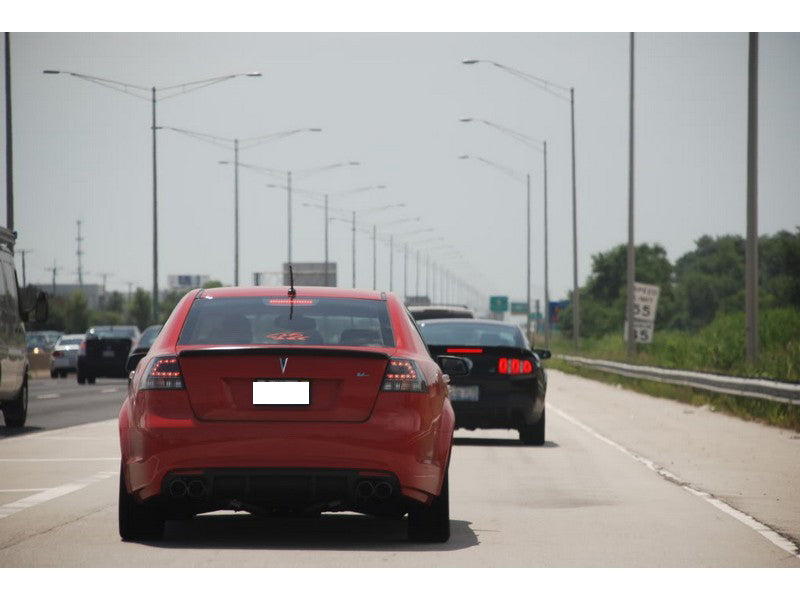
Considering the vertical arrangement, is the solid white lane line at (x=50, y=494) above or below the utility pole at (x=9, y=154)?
below

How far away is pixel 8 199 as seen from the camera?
133 feet

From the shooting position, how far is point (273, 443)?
377 inches

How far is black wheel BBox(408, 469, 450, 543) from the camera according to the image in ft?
33.6

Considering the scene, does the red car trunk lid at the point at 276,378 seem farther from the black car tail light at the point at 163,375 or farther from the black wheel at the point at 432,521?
the black wheel at the point at 432,521

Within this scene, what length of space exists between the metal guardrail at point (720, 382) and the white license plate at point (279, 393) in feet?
47.3

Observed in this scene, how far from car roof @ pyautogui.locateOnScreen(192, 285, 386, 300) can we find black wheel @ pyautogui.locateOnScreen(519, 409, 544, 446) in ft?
30.6

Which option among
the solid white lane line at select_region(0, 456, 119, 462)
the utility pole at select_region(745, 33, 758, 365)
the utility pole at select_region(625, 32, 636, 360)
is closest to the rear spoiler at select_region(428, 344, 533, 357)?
the solid white lane line at select_region(0, 456, 119, 462)

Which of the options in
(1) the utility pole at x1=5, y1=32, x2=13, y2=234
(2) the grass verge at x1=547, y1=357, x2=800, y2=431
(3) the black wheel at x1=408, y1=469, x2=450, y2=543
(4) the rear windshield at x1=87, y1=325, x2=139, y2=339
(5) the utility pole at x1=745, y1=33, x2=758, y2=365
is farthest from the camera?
(4) the rear windshield at x1=87, y1=325, x2=139, y2=339

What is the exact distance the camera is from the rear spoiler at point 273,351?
32.0 ft

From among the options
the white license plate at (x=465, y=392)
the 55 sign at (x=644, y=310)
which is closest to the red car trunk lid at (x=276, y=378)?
the white license plate at (x=465, y=392)

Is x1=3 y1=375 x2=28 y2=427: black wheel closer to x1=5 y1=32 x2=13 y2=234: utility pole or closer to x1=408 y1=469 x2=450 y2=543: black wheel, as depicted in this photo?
x1=408 y1=469 x2=450 y2=543: black wheel

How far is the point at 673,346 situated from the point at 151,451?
36.3 m

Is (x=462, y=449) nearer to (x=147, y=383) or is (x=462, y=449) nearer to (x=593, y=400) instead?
(x=147, y=383)

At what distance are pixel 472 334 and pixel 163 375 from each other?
38.7 ft
